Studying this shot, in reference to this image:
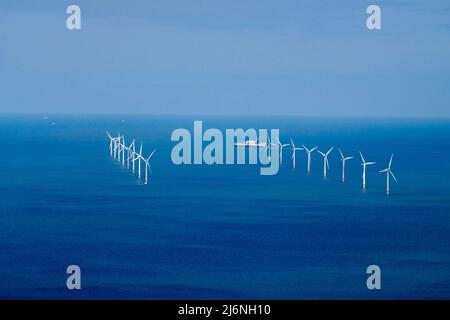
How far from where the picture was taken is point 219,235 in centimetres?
1967

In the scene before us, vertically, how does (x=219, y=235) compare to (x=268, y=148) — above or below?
below

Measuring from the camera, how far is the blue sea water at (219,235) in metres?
15.0

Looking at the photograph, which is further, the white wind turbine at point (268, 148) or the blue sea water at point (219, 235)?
the blue sea water at point (219, 235)

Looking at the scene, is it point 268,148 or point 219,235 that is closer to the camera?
point 268,148

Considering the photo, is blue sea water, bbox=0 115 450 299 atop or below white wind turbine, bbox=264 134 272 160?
below

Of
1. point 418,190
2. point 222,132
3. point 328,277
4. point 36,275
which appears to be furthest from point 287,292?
point 418,190

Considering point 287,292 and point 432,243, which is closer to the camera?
point 287,292

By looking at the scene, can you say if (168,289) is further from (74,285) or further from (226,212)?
(226,212)

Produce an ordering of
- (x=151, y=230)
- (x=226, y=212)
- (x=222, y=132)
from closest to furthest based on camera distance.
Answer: (x=222, y=132) < (x=151, y=230) < (x=226, y=212)

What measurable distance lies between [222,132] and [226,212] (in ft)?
33.3

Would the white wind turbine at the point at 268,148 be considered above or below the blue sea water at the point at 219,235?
above

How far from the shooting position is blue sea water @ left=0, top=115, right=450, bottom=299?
49.1 feet

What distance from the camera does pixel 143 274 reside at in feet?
51.7

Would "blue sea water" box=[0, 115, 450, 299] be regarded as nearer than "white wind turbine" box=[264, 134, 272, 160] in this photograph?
No
